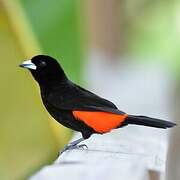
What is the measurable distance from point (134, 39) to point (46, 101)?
0.39m

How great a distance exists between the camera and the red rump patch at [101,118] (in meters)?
0.53

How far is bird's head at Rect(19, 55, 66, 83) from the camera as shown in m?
0.51

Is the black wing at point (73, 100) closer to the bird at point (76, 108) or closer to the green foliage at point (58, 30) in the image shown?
the bird at point (76, 108)

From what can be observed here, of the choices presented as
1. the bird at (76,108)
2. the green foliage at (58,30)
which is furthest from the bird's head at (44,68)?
the green foliage at (58,30)

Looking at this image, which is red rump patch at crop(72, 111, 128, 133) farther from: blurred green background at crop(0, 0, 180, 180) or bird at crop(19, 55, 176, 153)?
blurred green background at crop(0, 0, 180, 180)

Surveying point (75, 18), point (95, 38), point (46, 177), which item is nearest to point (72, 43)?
point (75, 18)

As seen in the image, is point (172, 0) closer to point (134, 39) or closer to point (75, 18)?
point (134, 39)

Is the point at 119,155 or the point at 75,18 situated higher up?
the point at 75,18

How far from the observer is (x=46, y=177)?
1.45 feet

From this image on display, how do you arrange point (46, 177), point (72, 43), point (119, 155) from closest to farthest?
1. point (46, 177)
2. point (119, 155)
3. point (72, 43)

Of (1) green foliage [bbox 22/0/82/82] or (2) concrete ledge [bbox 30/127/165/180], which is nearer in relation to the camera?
(2) concrete ledge [bbox 30/127/165/180]

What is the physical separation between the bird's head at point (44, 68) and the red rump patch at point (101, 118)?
4cm

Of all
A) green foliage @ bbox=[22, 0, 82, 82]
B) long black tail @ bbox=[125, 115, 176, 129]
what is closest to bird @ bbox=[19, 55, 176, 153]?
long black tail @ bbox=[125, 115, 176, 129]

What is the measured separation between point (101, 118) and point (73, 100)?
1.2 inches
